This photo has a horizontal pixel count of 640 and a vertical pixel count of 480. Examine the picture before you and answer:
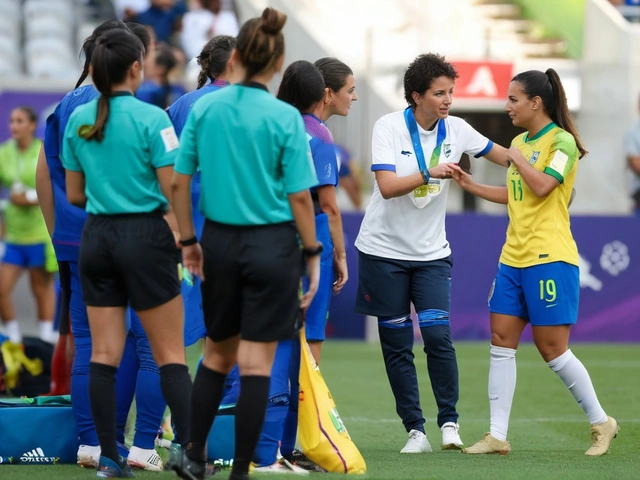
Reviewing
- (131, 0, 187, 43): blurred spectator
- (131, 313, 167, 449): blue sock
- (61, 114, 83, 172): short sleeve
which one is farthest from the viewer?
(131, 0, 187, 43): blurred spectator

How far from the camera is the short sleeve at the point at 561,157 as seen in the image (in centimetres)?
572

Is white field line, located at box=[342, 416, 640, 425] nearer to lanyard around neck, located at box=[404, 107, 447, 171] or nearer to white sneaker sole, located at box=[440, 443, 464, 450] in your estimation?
white sneaker sole, located at box=[440, 443, 464, 450]

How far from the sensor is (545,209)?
5.81m

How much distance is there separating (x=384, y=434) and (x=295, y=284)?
8.80 ft

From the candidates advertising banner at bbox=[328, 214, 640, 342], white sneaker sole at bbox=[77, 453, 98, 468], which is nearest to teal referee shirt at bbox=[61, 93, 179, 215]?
white sneaker sole at bbox=[77, 453, 98, 468]

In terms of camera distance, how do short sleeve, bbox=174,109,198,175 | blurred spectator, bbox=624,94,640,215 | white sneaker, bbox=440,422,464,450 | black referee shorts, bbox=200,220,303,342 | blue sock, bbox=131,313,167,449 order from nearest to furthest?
black referee shorts, bbox=200,220,303,342, short sleeve, bbox=174,109,198,175, blue sock, bbox=131,313,167,449, white sneaker, bbox=440,422,464,450, blurred spectator, bbox=624,94,640,215

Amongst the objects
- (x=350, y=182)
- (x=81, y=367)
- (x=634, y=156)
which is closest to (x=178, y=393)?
(x=81, y=367)

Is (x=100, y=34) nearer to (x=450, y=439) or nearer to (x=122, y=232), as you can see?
(x=122, y=232)

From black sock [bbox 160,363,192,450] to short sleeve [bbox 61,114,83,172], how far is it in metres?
0.91

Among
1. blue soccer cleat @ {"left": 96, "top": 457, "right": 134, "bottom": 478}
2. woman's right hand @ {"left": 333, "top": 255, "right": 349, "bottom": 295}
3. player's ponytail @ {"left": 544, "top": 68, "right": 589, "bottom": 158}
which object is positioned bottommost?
blue soccer cleat @ {"left": 96, "top": 457, "right": 134, "bottom": 478}

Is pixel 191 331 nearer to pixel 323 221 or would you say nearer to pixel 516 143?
pixel 323 221

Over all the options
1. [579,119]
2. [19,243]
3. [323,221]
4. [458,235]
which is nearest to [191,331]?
[323,221]

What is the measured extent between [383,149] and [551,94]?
0.91 metres

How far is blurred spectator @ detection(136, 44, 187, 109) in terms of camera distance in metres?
9.69
